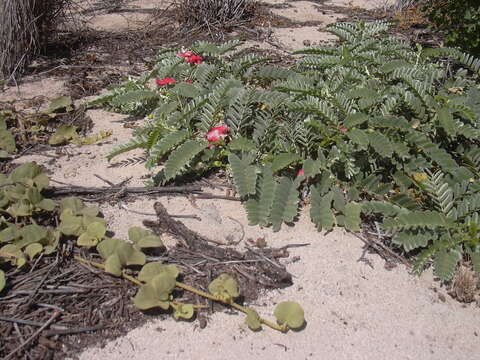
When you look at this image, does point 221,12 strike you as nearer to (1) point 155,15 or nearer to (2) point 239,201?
(1) point 155,15

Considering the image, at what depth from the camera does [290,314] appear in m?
1.85

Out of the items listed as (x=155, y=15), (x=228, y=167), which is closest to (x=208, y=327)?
(x=228, y=167)

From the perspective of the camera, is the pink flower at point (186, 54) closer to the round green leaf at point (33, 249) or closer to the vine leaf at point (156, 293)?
the round green leaf at point (33, 249)

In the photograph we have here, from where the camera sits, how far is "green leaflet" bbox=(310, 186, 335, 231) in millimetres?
2342

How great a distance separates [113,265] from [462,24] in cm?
327

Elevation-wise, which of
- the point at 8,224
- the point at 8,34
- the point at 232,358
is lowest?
the point at 232,358

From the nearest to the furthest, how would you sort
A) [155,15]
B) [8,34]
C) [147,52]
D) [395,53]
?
[395,53] < [8,34] < [147,52] < [155,15]

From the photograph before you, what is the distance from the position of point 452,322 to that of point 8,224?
191 centimetres

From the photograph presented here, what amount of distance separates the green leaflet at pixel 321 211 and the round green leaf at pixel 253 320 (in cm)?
65

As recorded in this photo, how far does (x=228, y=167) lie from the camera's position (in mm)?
2598

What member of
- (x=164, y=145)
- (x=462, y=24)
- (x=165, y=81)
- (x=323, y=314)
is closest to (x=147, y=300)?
(x=323, y=314)

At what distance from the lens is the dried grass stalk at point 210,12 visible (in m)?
4.91

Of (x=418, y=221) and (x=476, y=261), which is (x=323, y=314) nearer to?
(x=418, y=221)

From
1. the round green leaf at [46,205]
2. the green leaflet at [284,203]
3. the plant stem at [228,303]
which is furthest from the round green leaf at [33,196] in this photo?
the green leaflet at [284,203]
